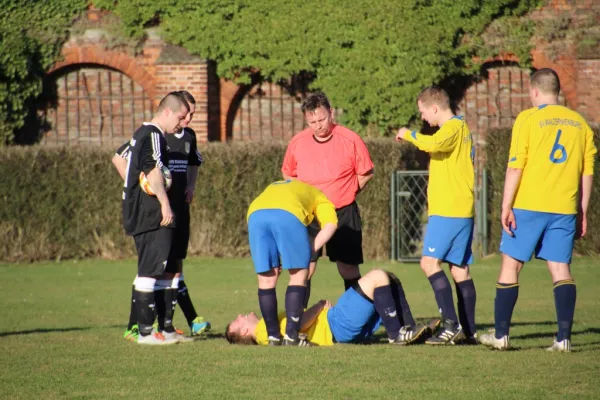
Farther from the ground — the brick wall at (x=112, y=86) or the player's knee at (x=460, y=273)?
the brick wall at (x=112, y=86)

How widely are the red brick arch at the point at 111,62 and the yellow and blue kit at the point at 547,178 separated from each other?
16.2m

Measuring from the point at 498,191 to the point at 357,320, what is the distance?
391 inches

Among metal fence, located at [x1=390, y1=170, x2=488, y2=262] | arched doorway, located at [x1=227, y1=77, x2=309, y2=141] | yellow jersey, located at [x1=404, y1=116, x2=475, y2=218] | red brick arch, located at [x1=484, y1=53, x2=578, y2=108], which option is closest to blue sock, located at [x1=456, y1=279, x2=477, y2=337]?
yellow jersey, located at [x1=404, y1=116, x2=475, y2=218]

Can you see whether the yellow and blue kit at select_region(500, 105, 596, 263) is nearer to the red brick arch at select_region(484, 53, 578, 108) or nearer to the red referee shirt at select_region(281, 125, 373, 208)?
the red referee shirt at select_region(281, 125, 373, 208)

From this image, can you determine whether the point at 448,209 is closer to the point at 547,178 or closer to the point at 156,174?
the point at 547,178

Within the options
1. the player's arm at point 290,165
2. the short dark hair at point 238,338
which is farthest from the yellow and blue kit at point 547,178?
the player's arm at point 290,165

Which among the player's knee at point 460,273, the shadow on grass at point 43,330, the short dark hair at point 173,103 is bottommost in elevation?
the shadow on grass at point 43,330

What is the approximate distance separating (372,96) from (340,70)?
0.91 meters

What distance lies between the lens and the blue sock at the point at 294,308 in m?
8.24

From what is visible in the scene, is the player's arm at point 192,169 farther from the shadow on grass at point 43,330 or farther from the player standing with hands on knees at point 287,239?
the shadow on grass at point 43,330

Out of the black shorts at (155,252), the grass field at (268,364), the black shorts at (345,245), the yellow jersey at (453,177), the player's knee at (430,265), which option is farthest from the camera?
the black shorts at (345,245)

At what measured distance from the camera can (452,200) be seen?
831 centimetres

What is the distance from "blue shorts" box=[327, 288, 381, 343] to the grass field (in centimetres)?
14

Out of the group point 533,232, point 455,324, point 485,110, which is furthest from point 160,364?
point 485,110
